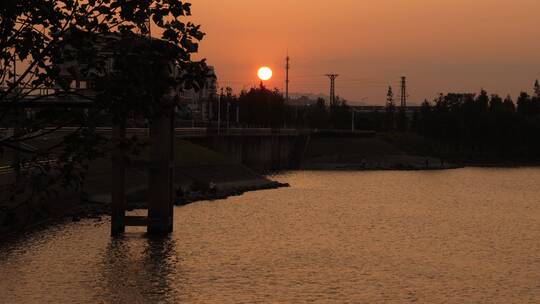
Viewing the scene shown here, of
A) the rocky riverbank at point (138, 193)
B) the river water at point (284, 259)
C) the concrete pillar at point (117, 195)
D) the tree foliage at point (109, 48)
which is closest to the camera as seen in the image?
the tree foliage at point (109, 48)

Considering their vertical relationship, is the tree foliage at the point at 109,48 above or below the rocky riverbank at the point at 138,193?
above

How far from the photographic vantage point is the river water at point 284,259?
124 ft

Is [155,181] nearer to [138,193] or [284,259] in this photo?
[284,259]

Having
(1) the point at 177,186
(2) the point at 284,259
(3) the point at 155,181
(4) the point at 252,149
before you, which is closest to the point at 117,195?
(3) the point at 155,181

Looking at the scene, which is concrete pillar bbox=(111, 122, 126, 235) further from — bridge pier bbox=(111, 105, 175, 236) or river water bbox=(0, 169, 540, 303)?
river water bbox=(0, 169, 540, 303)

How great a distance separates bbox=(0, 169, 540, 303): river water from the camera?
3781 centimetres

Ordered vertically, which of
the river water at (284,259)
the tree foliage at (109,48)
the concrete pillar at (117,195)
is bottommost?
the river water at (284,259)

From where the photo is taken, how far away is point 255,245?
5450 cm

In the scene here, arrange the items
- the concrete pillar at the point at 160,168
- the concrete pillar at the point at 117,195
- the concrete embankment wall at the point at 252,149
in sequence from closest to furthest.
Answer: the concrete pillar at the point at 160,168 → the concrete pillar at the point at 117,195 → the concrete embankment wall at the point at 252,149

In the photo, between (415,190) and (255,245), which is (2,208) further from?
(415,190)

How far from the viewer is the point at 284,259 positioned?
159 ft

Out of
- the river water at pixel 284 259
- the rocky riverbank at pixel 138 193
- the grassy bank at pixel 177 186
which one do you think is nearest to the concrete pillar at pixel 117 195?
the river water at pixel 284 259

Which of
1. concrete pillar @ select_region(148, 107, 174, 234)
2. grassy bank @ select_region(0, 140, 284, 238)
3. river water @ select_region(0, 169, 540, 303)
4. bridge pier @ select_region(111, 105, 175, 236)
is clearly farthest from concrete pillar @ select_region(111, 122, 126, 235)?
grassy bank @ select_region(0, 140, 284, 238)

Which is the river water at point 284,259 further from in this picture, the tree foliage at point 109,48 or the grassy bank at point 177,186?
the tree foliage at point 109,48
